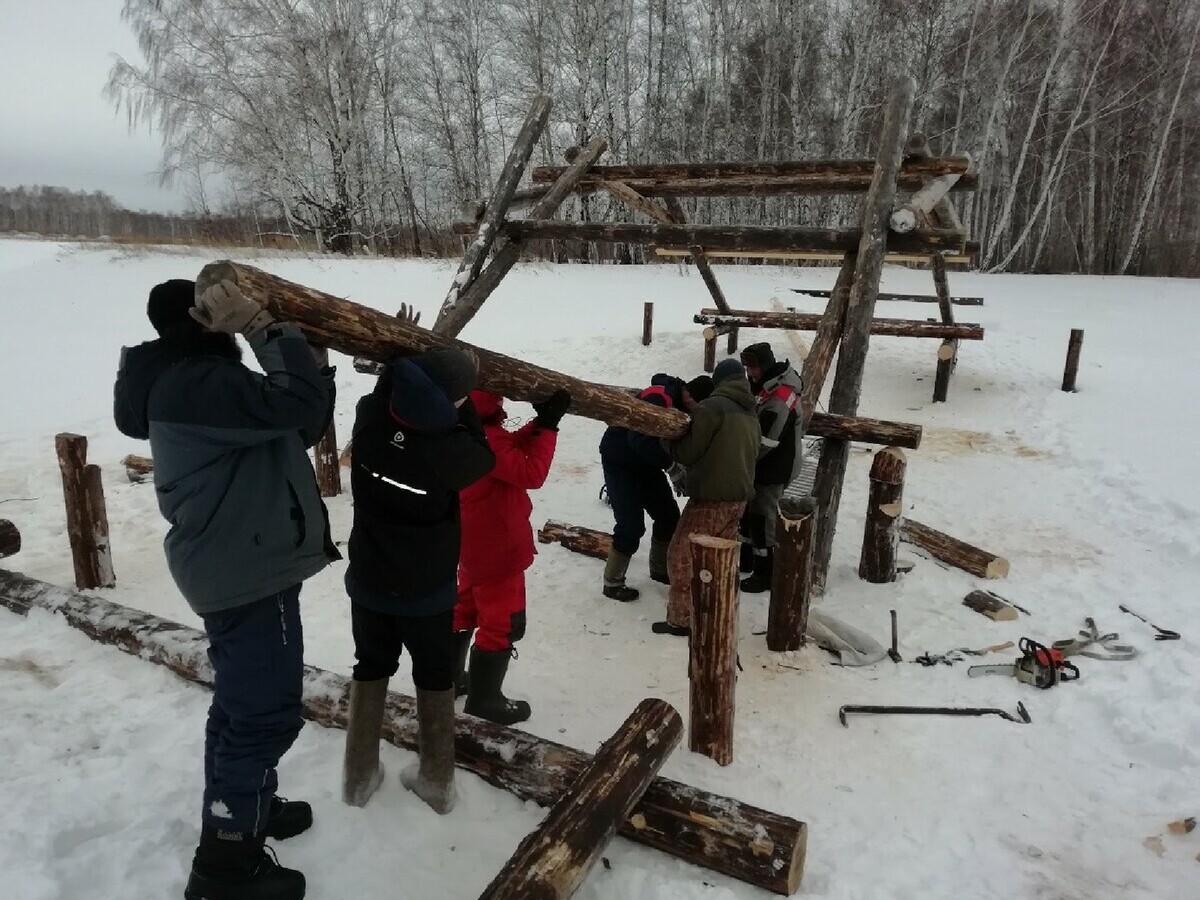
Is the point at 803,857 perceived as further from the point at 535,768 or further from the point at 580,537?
the point at 580,537

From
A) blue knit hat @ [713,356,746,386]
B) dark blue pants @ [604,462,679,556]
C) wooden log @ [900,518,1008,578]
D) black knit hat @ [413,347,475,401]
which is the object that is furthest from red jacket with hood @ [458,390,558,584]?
wooden log @ [900,518,1008,578]

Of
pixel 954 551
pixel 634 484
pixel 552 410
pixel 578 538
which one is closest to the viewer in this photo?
pixel 552 410

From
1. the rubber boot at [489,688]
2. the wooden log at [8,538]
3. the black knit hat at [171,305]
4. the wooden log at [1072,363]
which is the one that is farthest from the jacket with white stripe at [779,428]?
the wooden log at [1072,363]

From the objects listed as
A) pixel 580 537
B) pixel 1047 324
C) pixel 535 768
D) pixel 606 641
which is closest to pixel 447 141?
pixel 1047 324

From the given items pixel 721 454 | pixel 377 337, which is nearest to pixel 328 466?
pixel 721 454

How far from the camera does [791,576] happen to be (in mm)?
4207

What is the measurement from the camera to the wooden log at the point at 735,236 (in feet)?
16.1

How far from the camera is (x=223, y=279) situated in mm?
2053

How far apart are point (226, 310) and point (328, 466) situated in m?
4.95

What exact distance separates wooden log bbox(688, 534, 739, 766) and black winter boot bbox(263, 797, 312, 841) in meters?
1.61

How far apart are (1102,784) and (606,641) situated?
250 cm

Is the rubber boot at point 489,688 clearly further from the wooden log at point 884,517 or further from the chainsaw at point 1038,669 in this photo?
the wooden log at point 884,517

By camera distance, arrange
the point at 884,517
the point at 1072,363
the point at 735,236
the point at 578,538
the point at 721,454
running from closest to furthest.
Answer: the point at 721,454 → the point at 884,517 → the point at 735,236 → the point at 578,538 → the point at 1072,363

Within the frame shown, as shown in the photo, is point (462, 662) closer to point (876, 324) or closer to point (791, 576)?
point (791, 576)
